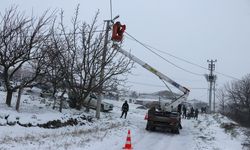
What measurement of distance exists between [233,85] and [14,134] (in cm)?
7389

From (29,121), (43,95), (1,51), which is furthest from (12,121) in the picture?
(43,95)

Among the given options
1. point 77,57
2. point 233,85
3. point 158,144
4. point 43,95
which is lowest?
point 158,144

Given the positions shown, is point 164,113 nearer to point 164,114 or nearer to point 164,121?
point 164,114

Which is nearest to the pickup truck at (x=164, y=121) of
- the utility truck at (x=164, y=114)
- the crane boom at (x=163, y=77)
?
the utility truck at (x=164, y=114)

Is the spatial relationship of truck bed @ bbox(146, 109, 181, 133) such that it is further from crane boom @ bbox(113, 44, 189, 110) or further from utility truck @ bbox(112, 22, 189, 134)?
crane boom @ bbox(113, 44, 189, 110)

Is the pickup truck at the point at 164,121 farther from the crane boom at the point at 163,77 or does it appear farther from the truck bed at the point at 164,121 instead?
the crane boom at the point at 163,77

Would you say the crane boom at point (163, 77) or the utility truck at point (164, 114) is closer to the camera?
the utility truck at point (164, 114)

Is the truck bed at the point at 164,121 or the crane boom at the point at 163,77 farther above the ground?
the crane boom at the point at 163,77

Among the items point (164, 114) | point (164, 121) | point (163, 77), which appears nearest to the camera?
point (164, 121)

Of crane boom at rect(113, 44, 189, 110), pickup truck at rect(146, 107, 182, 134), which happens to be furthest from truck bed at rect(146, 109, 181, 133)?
crane boom at rect(113, 44, 189, 110)

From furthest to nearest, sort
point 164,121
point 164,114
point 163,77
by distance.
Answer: point 163,77
point 164,114
point 164,121

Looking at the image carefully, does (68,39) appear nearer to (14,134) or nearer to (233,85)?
(14,134)

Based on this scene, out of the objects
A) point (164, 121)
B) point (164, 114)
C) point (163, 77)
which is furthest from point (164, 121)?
point (163, 77)

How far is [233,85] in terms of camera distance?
78750mm
